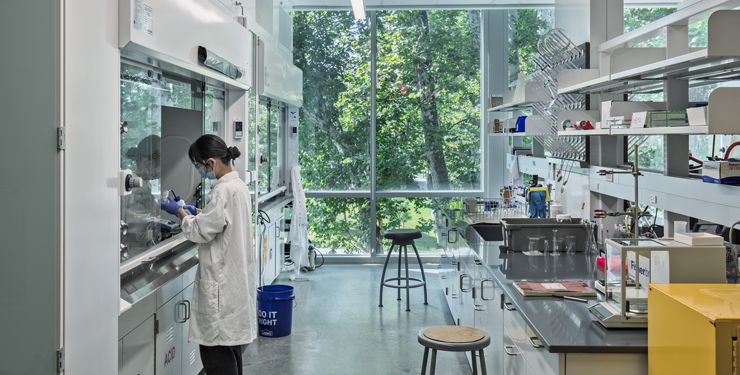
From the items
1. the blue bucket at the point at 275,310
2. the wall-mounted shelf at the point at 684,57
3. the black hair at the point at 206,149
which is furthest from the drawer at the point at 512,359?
the blue bucket at the point at 275,310

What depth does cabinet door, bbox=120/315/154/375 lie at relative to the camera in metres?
2.34

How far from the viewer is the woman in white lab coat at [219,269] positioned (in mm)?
2854

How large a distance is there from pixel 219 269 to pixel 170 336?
1.34ft

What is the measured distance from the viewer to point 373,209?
23.3ft

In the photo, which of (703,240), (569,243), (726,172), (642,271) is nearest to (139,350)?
(642,271)

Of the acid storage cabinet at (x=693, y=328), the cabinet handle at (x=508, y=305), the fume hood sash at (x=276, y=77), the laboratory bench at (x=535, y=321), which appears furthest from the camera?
the fume hood sash at (x=276, y=77)

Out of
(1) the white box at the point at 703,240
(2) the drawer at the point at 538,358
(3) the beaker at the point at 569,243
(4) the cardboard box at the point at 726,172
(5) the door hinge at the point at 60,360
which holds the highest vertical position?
(4) the cardboard box at the point at 726,172

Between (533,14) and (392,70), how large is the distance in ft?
5.97

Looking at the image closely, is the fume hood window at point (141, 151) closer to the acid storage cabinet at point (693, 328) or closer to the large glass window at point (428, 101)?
the acid storage cabinet at point (693, 328)

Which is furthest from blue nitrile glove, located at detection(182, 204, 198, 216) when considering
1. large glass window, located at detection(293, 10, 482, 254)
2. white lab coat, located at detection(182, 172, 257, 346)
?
large glass window, located at detection(293, 10, 482, 254)

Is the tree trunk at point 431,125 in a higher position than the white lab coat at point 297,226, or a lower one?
higher

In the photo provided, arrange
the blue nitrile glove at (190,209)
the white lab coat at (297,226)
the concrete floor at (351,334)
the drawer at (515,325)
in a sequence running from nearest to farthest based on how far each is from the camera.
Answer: the drawer at (515,325)
the blue nitrile glove at (190,209)
the concrete floor at (351,334)
the white lab coat at (297,226)

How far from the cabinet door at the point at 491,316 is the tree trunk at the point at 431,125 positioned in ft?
12.7

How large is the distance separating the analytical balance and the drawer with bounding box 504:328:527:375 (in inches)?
14.2
